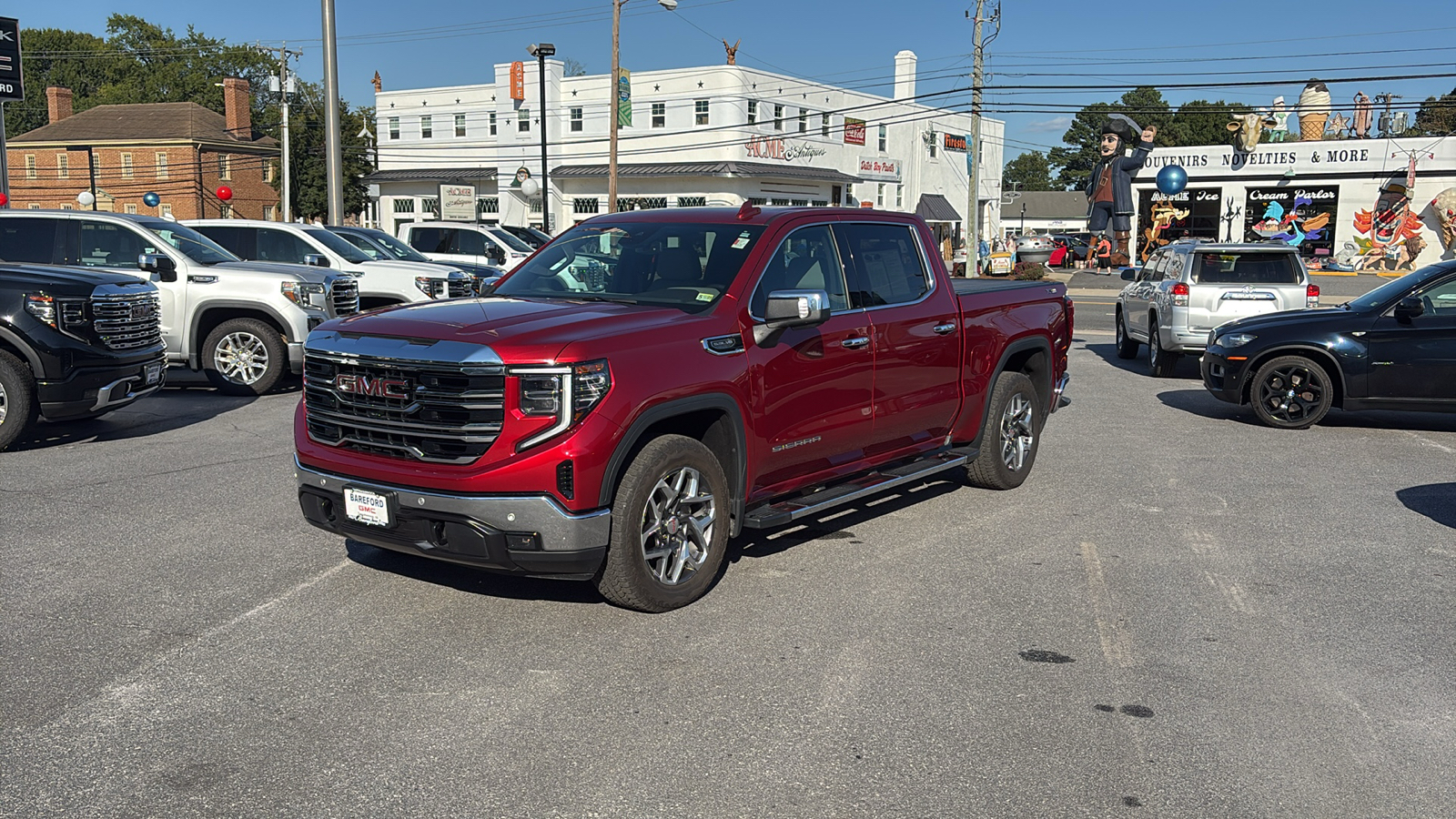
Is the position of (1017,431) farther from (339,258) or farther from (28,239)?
(339,258)

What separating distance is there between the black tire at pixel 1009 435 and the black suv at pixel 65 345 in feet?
23.3

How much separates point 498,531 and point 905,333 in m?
3.04

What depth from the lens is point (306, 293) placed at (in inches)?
506

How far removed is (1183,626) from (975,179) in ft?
115

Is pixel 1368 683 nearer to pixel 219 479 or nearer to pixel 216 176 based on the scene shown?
pixel 219 479

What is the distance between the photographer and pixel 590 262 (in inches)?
260

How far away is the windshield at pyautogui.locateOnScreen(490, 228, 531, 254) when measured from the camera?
22.8 meters

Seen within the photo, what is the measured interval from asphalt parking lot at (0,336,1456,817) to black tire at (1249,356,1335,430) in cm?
335

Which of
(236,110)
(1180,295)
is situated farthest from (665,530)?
(236,110)

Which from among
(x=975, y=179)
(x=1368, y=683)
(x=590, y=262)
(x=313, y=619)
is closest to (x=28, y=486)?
(x=313, y=619)

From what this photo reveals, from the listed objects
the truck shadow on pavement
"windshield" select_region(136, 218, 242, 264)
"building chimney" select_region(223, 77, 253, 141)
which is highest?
"building chimney" select_region(223, 77, 253, 141)

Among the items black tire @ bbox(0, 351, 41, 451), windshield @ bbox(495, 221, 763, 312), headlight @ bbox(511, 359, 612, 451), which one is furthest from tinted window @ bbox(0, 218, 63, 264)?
headlight @ bbox(511, 359, 612, 451)

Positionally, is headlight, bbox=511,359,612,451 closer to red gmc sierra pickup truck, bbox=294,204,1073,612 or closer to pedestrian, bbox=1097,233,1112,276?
red gmc sierra pickup truck, bbox=294,204,1073,612

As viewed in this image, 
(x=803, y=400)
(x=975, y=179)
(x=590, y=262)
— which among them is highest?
(x=975, y=179)
